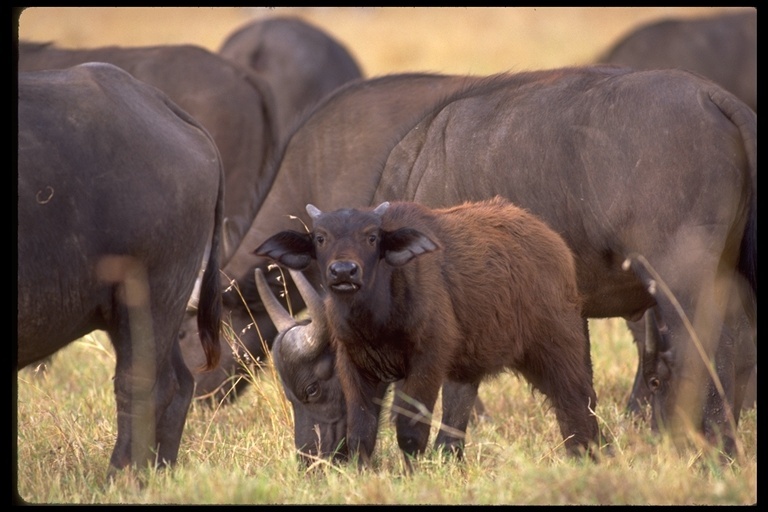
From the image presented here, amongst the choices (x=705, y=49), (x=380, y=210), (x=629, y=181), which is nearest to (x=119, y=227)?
(x=380, y=210)

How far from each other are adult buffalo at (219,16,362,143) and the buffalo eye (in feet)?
22.9

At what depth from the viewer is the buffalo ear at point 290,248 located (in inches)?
217

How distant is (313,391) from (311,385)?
0.11ft

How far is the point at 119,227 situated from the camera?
5203 mm

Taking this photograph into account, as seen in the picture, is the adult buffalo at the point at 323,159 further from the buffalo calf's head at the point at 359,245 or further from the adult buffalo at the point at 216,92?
the adult buffalo at the point at 216,92

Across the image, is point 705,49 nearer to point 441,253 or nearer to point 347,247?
point 441,253

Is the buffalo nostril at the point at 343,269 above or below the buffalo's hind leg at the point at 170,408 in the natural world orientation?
above

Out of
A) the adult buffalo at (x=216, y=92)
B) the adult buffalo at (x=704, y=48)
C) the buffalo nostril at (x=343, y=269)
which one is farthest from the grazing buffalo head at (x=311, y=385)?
the adult buffalo at (x=704, y=48)

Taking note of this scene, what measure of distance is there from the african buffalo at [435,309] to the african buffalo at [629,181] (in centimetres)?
35

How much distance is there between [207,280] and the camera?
5961 millimetres

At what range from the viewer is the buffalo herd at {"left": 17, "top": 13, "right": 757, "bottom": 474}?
17.1 ft

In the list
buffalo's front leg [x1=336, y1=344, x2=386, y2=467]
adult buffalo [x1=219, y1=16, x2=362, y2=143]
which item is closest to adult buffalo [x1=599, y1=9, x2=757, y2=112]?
adult buffalo [x1=219, y1=16, x2=362, y2=143]

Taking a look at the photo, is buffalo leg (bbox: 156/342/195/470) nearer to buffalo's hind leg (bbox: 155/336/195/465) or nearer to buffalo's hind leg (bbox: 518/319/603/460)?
buffalo's hind leg (bbox: 155/336/195/465)

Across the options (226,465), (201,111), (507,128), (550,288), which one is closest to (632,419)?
(550,288)
